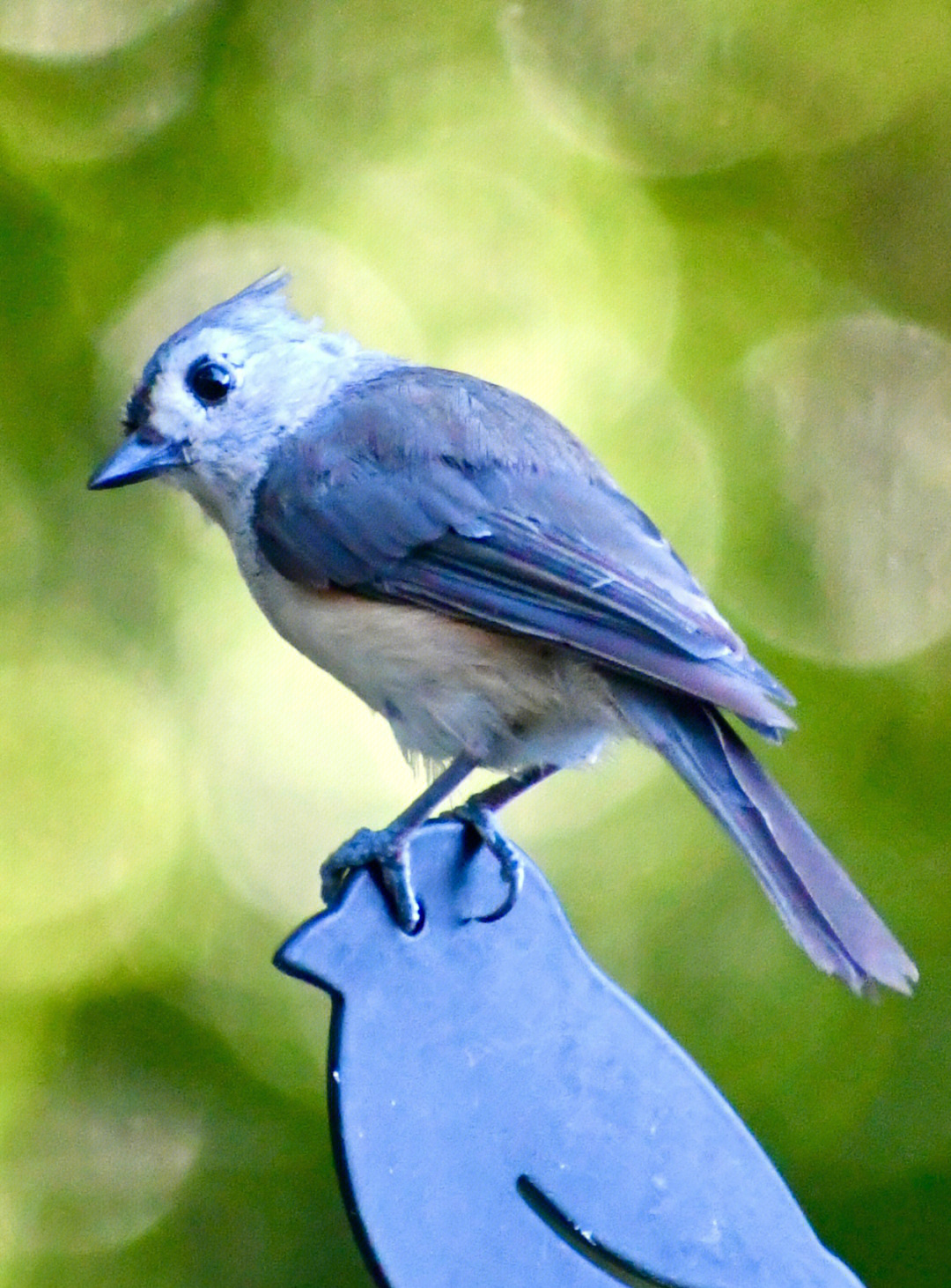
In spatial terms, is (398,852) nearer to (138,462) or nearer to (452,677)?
Answer: (452,677)

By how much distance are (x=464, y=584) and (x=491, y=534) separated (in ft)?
0.24

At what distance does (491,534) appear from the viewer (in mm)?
1955

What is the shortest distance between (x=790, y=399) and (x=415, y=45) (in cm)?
110

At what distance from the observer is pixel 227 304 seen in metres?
2.26

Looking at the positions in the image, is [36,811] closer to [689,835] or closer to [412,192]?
[689,835]

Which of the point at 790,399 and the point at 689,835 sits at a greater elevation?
the point at 790,399

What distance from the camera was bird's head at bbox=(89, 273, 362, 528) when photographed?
7.20 feet

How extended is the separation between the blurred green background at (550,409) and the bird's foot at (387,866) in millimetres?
1152

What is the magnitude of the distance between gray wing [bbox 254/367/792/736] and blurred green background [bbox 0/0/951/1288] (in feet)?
3.09

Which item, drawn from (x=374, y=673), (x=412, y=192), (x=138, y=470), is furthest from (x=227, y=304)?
(x=412, y=192)

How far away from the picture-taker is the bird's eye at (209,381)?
222 centimetres

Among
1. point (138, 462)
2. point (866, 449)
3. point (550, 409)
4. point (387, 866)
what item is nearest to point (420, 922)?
point (387, 866)

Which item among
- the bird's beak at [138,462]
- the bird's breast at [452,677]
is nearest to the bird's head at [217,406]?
the bird's beak at [138,462]

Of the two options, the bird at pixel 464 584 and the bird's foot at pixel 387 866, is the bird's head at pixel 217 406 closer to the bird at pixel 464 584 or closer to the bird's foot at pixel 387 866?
the bird at pixel 464 584
